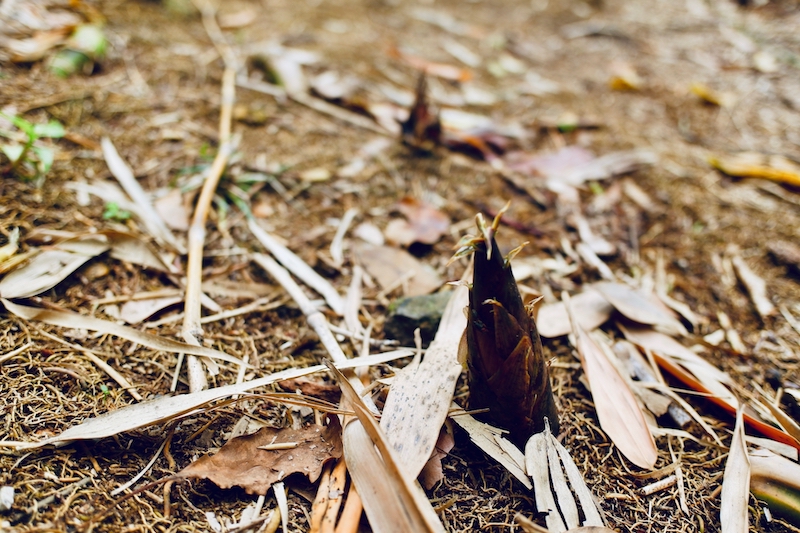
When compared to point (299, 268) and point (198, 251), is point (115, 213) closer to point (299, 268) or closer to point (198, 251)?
point (198, 251)

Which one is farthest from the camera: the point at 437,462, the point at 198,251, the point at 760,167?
the point at 760,167

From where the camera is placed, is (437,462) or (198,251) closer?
(437,462)

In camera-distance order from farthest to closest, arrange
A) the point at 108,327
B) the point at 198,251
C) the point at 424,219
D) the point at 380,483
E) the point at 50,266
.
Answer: the point at 424,219 → the point at 198,251 → the point at 50,266 → the point at 108,327 → the point at 380,483

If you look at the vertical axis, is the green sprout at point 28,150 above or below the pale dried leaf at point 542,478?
above

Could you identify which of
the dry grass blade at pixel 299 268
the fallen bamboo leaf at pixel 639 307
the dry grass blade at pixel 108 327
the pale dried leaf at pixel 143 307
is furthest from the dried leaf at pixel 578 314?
the pale dried leaf at pixel 143 307

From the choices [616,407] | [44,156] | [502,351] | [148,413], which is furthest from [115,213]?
[616,407]

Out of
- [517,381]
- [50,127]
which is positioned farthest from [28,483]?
[50,127]

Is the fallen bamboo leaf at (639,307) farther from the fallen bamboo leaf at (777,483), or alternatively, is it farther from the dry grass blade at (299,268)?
the dry grass blade at (299,268)

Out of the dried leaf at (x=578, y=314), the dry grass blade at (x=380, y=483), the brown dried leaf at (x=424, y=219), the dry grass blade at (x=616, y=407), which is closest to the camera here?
the dry grass blade at (x=380, y=483)
